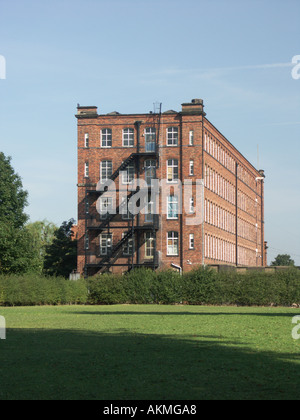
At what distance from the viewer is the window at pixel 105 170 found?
74.4m

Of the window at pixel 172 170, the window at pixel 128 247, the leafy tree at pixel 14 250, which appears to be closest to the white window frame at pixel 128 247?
the window at pixel 128 247

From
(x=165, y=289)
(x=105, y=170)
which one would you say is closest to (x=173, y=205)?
(x=105, y=170)

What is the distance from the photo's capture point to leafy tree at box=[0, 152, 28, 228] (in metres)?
78.6

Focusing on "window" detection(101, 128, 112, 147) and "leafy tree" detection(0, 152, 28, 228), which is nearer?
"window" detection(101, 128, 112, 147)

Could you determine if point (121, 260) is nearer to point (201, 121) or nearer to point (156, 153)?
point (156, 153)

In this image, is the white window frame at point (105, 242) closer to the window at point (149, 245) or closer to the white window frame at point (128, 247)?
the white window frame at point (128, 247)

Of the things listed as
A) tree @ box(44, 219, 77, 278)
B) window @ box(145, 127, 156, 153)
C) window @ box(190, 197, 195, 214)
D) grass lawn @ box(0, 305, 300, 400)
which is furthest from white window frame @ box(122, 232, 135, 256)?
grass lawn @ box(0, 305, 300, 400)

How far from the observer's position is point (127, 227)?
72062 millimetres

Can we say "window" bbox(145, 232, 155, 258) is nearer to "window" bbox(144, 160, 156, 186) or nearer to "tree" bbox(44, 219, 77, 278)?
"window" bbox(144, 160, 156, 186)

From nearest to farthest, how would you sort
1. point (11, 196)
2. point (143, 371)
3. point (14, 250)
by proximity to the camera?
point (143, 371), point (14, 250), point (11, 196)

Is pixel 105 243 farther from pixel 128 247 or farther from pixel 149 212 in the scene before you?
pixel 149 212

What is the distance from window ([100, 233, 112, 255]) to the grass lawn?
47.4 metres

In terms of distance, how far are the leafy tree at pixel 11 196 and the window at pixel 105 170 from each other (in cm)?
1075

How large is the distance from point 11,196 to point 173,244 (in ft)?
61.1
